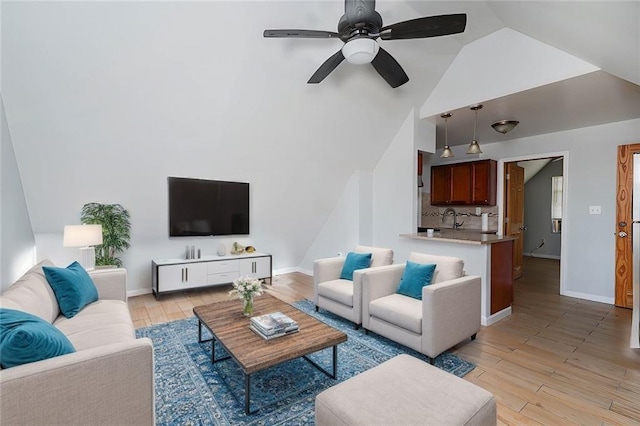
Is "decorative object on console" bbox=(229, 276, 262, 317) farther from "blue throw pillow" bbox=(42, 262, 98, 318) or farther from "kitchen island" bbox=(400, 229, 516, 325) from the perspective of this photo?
"kitchen island" bbox=(400, 229, 516, 325)

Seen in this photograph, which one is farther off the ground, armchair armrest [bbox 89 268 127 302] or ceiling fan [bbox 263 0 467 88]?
ceiling fan [bbox 263 0 467 88]

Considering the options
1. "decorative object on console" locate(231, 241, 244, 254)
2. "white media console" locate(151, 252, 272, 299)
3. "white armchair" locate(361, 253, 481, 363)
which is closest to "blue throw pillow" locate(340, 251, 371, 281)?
"white armchair" locate(361, 253, 481, 363)

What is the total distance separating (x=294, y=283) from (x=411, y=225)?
2.08 metres

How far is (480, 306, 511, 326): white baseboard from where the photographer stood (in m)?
3.25

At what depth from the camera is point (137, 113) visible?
10.1ft

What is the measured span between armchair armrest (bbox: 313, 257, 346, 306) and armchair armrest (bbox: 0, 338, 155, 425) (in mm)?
2260

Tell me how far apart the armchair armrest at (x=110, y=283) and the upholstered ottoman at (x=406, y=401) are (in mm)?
2258

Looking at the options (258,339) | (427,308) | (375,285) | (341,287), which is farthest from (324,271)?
(258,339)

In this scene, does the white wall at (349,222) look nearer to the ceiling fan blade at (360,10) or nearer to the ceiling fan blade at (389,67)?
the ceiling fan blade at (389,67)

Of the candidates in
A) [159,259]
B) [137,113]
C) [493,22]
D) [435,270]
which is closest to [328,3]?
[493,22]

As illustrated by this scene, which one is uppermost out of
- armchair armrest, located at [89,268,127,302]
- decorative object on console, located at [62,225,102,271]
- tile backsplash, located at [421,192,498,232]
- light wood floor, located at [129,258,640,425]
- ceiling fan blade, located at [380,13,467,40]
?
ceiling fan blade, located at [380,13,467,40]

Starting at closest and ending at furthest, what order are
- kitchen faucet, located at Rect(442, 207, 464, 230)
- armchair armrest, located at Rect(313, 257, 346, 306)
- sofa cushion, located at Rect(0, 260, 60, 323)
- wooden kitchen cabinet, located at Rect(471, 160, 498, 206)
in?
1. sofa cushion, located at Rect(0, 260, 60, 323)
2. armchair armrest, located at Rect(313, 257, 346, 306)
3. wooden kitchen cabinet, located at Rect(471, 160, 498, 206)
4. kitchen faucet, located at Rect(442, 207, 464, 230)

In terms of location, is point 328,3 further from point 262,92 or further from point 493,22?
point 493,22

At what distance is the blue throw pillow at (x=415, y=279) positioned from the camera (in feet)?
9.09
